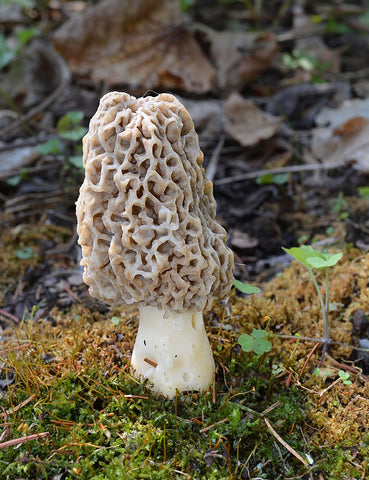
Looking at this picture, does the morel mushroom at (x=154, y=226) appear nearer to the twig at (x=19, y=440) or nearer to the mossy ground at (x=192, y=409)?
the mossy ground at (x=192, y=409)

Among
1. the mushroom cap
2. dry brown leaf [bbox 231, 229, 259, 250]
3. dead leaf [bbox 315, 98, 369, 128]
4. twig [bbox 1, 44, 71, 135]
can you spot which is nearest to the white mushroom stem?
the mushroom cap

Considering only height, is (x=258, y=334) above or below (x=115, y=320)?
above

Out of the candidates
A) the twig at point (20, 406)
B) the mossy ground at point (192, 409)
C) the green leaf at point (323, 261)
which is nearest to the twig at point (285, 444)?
the mossy ground at point (192, 409)

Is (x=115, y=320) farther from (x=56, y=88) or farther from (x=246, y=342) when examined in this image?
(x=56, y=88)

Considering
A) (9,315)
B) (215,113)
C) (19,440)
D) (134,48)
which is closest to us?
(19,440)

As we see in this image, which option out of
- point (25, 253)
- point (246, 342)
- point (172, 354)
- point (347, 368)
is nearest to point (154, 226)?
point (172, 354)

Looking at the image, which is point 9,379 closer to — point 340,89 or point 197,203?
point 197,203

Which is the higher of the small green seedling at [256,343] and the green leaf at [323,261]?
the green leaf at [323,261]
